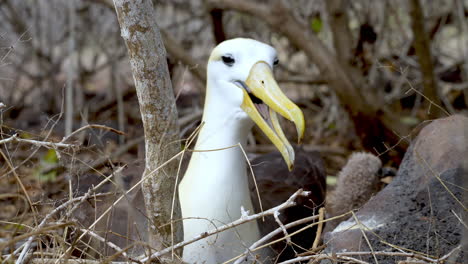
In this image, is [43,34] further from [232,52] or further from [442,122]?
[442,122]

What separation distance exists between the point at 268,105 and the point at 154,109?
0.50 meters

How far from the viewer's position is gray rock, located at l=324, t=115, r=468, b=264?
2.04 meters

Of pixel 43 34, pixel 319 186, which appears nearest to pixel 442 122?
pixel 319 186

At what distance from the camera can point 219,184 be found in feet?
7.58

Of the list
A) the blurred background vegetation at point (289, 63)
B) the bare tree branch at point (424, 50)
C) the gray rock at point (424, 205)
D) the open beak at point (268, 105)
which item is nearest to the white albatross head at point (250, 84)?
the open beak at point (268, 105)

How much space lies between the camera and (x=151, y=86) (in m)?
1.86

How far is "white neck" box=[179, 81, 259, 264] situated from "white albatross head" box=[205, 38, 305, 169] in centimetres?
3

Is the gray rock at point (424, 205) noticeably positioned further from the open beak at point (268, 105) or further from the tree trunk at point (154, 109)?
the tree trunk at point (154, 109)

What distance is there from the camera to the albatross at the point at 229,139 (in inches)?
87.9

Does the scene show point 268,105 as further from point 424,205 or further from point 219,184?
point 424,205

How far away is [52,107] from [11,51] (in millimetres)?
3745

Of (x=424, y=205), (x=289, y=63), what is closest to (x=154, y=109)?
(x=424, y=205)

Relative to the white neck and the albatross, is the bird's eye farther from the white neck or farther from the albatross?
the white neck

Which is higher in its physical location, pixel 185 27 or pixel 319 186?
pixel 185 27
